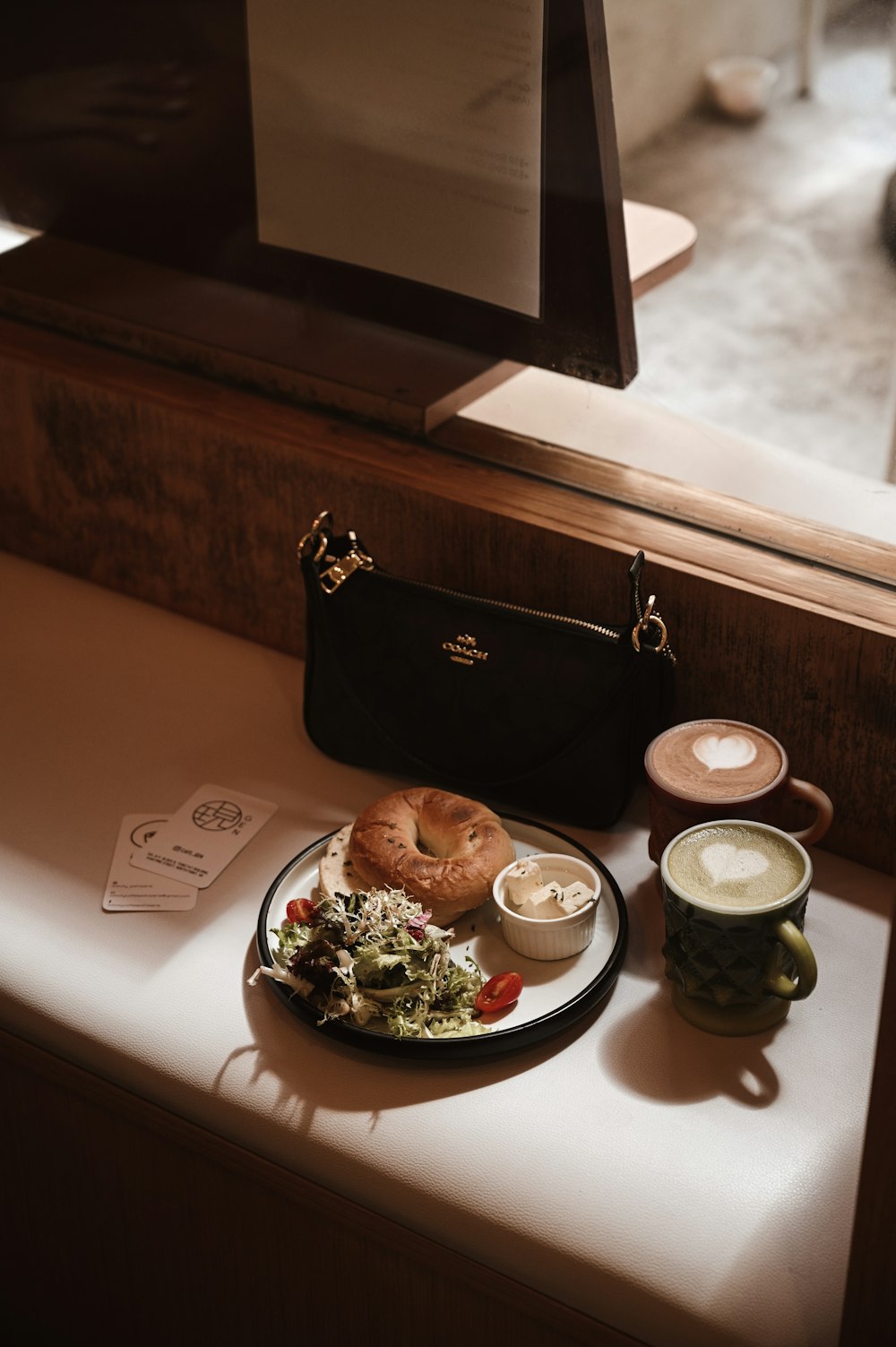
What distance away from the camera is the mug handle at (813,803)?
94 cm

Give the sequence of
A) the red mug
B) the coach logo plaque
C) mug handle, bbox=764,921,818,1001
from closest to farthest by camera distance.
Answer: mug handle, bbox=764,921,818,1001, the red mug, the coach logo plaque

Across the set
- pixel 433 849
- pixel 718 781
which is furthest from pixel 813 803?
pixel 433 849

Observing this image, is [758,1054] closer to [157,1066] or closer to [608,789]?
[608,789]

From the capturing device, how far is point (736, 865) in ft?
2.87

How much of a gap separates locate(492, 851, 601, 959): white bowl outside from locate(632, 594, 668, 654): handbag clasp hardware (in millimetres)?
163

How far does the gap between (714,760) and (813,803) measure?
0.24ft

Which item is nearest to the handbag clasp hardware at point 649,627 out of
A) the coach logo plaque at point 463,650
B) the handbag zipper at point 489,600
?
the handbag zipper at point 489,600

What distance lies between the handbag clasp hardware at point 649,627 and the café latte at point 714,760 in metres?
0.06

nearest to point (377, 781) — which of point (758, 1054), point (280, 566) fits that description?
point (280, 566)

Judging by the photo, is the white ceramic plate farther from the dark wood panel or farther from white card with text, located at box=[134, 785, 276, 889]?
the dark wood panel

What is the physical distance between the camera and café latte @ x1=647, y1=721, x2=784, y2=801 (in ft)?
3.06

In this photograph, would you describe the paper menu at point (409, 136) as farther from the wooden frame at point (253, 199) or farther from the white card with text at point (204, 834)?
the white card with text at point (204, 834)

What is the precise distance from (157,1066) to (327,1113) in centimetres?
13

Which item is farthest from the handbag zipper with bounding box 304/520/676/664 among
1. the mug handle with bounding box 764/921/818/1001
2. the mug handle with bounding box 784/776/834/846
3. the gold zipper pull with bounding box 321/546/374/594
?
the mug handle with bounding box 764/921/818/1001
